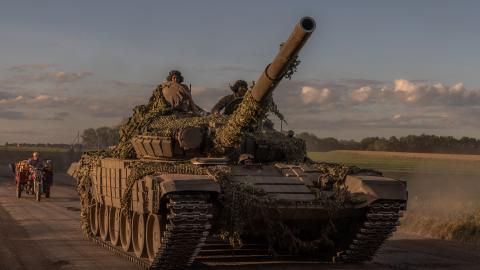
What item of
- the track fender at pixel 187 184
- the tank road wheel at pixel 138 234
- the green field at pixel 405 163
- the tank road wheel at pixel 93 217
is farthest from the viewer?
the green field at pixel 405 163

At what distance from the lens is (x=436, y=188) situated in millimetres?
41250

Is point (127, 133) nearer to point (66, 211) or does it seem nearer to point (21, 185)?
point (66, 211)

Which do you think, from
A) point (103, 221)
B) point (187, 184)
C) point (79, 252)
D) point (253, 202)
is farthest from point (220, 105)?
point (187, 184)

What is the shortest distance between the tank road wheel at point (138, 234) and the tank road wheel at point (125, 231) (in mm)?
249

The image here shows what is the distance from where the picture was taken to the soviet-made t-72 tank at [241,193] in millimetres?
12766

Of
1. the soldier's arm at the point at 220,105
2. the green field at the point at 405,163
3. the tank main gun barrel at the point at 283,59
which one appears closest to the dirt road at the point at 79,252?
the tank main gun barrel at the point at 283,59

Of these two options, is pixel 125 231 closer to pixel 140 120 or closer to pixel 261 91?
pixel 140 120

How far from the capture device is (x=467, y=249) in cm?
1717

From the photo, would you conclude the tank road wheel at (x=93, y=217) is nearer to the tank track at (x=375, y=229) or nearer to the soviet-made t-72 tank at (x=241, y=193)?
the soviet-made t-72 tank at (x=241, y=193)

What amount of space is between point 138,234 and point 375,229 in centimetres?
462

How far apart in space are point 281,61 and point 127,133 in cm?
619

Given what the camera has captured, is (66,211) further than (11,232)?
Yes

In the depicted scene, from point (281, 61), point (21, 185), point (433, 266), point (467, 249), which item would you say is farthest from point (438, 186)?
point (281, 61)

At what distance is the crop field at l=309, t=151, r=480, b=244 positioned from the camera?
67.1 ft
